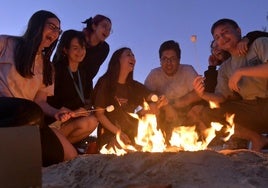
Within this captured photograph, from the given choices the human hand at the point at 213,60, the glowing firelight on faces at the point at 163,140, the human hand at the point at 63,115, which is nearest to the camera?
the glowing firelight on faces at the point at 163,140

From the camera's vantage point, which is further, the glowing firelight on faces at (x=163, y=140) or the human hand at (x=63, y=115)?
the human hand at (x=63, y=115)

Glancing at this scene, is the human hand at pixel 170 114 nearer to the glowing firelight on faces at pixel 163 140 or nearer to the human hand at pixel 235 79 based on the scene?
the human hand at pixel 235 79

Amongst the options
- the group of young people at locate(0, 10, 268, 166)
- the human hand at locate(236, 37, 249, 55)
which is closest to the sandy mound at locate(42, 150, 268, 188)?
the group of young people at locate(0, 10, 268, 166)

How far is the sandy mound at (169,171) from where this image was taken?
3426 millimetres

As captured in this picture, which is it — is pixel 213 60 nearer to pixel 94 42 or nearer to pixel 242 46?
pixel 242 46

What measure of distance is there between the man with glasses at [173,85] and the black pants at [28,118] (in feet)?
8.29

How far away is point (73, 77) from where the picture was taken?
667 cm

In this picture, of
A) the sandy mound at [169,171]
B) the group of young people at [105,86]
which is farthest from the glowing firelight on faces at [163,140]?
the group of young people at [105,86]

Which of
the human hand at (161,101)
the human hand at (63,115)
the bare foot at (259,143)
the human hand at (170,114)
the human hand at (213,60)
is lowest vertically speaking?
the bare foot at (259,143)

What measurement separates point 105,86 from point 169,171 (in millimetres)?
3656

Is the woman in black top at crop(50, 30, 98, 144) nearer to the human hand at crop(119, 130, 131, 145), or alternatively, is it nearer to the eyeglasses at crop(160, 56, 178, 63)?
the human hand at crop(119, 130, 131, 145)

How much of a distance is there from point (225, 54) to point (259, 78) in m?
1.20

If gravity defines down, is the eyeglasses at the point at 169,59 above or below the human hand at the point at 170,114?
above

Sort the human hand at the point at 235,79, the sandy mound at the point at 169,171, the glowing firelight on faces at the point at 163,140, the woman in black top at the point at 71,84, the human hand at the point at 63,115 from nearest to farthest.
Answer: the sandy mound at the point at 169,171 → the glowing firelight on faces at the point at 163,140 → the human hand at the point at 63,115 → the human hand at the point at 235,79 → the woman in black top at the point at 71,84
